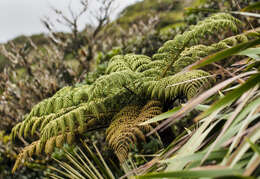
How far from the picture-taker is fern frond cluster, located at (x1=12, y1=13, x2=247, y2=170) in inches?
48.7

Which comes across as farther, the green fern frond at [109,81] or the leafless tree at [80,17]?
the leafless tree at [80,17]

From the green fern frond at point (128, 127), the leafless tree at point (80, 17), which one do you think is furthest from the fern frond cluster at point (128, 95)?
the leafless tree at point (80, 17)

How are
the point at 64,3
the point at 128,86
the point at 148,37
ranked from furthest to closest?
1. the point at 148,37
2. the point at 64,3
3. the point at 128,86

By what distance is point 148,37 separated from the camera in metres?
3.66

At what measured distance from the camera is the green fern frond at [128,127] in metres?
1.11

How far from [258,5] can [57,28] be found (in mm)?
3306

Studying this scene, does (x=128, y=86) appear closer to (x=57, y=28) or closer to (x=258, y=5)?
(x=258, y=5)

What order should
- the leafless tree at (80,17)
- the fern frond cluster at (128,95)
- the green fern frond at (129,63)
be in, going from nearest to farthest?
1. the fern frond cluster at (128,95)
2. the green fern frond at (129,63)
3. the leafless tree at (80,17)

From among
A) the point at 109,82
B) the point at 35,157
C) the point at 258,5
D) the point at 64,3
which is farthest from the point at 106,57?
the point at 258,5

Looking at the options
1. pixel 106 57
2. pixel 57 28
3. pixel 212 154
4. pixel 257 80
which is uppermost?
pixel 57 28

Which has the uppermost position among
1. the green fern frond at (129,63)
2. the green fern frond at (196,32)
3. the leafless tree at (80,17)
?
the leafless tree at (80,17)

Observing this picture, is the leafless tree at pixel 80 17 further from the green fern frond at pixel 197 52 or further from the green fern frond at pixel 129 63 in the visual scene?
the green fern frond at pixel 197 52

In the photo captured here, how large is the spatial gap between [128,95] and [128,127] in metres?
0.37

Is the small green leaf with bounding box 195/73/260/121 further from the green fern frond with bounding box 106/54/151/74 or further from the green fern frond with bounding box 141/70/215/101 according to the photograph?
the green fern frond with bounding box 106/54/151/74
